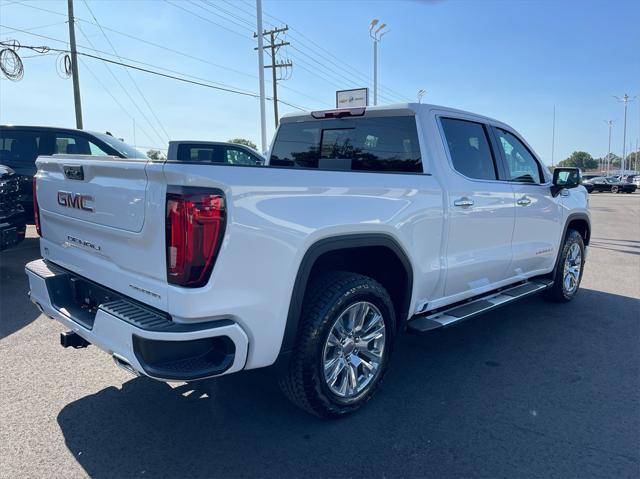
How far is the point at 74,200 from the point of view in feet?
9.32

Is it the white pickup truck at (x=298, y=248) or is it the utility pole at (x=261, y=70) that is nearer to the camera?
the white pickup truck at (x=298, y=248)

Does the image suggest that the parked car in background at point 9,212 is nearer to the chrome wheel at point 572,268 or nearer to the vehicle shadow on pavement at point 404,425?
the vehicle shadow on pavement at point 404,425

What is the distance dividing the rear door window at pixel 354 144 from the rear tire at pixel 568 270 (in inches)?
109

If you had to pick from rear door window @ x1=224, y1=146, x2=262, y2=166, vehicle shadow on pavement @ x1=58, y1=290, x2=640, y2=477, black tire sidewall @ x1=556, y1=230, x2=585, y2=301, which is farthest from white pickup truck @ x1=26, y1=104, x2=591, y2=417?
rear door window @ x1=224, y1=146, x2=262, y2=166

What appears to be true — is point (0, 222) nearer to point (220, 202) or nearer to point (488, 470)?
point (220, 202)

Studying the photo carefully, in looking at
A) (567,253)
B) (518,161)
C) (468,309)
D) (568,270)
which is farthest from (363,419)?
(568,270)

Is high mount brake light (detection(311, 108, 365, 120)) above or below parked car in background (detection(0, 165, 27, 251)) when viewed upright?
above

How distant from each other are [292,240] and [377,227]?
2.25 ft

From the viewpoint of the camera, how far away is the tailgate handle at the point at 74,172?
2.76 m

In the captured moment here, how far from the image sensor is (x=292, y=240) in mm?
2479

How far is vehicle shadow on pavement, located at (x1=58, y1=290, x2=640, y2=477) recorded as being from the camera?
2543 mm

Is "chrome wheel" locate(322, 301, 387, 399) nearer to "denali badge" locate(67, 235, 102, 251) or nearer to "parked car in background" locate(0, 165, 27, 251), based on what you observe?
"denali badge" locate(67, 235, 102, 251)

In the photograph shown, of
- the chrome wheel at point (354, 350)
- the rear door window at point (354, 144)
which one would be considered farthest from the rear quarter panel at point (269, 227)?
the rear door window at point (354, 144)

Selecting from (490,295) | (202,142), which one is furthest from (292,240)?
(202,142)
